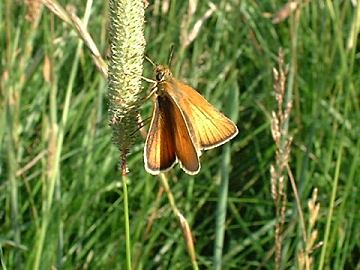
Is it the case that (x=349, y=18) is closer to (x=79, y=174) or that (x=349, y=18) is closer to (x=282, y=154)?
(x=79, y=174)

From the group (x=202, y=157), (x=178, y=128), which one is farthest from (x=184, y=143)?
(x=202, y=157)

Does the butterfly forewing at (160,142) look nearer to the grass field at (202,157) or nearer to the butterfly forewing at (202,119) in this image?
the butterfly forewing at (202,119)

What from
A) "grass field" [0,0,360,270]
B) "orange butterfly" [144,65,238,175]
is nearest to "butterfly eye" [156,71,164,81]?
"orange butterfly" [144,65,238,175]

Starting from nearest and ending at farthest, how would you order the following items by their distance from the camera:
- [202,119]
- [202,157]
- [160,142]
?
[160,142], [202,119], [202,157]

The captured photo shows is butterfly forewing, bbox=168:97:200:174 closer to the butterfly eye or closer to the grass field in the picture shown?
the butterfly eye

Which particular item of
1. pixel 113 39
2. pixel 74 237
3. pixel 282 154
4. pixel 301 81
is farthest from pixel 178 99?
pixel 301 81

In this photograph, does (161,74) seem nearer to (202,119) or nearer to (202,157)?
(202,119)

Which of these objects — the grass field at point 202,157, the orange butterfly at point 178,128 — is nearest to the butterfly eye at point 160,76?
the orange butterfly at point 178,128
